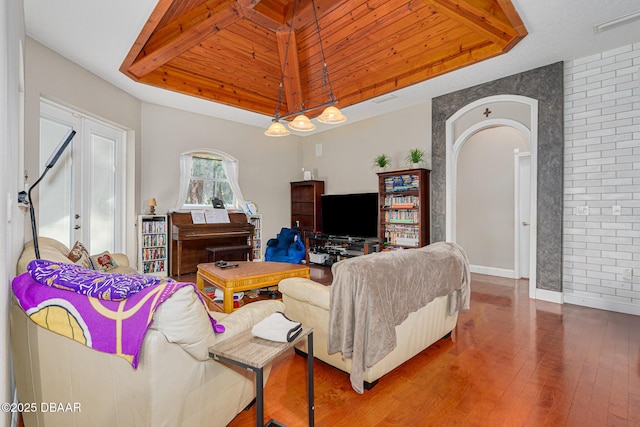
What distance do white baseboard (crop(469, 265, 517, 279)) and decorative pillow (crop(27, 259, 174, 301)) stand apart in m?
5.66

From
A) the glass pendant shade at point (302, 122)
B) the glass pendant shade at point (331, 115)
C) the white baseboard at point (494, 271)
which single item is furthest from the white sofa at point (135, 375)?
the white baseboard at point (494, 271)

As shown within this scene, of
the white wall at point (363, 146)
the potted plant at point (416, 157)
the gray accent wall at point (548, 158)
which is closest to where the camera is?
the gray accent wall at point (548, 158)

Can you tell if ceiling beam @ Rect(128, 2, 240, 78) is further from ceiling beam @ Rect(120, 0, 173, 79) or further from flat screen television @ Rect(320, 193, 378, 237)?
flat screen television @ Rect(320, 193, 378, 237)

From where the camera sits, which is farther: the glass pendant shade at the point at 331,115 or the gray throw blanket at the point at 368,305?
the glass pendant shade at the point at 331,115

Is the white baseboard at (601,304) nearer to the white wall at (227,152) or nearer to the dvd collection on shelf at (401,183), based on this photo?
the dvd collection on shelf at (401,183)

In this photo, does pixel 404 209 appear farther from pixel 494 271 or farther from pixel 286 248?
pixel 286 248

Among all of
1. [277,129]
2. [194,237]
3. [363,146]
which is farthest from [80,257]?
[363,146]

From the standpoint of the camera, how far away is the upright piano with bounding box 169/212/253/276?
5.23m

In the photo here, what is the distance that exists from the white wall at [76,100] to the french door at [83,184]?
13cm

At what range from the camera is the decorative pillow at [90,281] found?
49.3 inches

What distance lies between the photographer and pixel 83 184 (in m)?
4.11

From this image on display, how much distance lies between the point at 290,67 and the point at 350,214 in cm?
281

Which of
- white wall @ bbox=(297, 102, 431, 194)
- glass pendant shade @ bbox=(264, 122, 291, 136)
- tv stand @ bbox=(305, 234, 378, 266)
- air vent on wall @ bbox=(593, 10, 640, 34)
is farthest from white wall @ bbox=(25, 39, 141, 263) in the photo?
air vent on wall @ bbox=(593, 10, 640, 34)

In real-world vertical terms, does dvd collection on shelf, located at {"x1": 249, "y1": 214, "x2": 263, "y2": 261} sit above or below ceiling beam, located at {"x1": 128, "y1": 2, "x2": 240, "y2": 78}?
below
